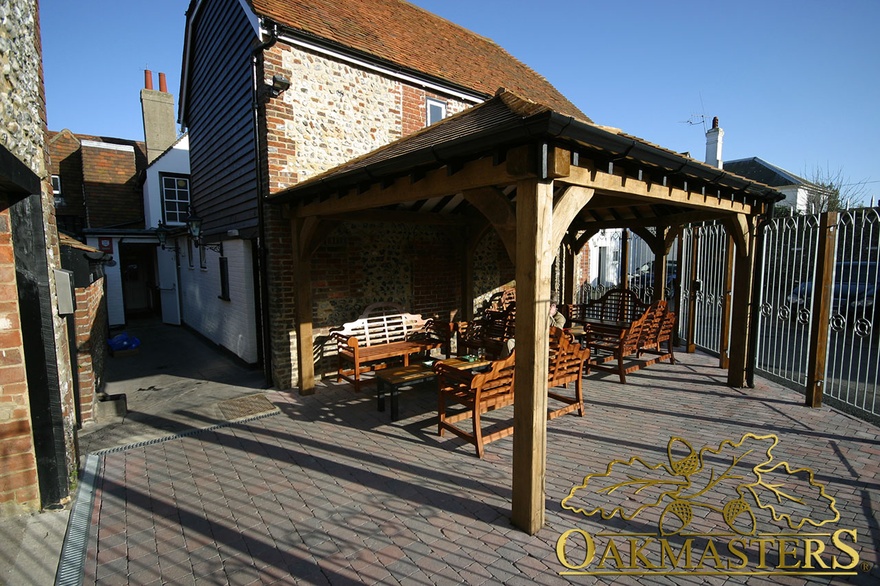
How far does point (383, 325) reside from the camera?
7.27 metres

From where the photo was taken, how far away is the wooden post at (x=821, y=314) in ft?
17.8

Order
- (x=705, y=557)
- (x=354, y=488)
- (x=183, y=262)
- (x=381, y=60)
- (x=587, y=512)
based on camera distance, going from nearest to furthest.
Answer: (x=705, y=557) < (x=587, y=512) < (x=354, y=488) < (x=381, y=60) < (x=183, y=262)

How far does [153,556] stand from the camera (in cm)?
299

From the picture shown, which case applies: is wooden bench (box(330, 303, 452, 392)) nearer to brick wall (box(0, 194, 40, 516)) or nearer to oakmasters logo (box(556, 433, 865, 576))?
brick wall (box(0, 194, 40, 516))

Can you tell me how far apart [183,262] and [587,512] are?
41.5 ft

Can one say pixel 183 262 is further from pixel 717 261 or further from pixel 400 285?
pixel 717 261

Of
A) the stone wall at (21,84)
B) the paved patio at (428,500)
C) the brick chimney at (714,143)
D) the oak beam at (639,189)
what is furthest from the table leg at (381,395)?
the brick chimney at (714,143)

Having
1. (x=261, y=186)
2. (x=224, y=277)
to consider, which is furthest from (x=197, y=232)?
(x=261, y=186)

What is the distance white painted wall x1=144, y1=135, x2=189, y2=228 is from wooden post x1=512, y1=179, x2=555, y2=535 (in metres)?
14.0

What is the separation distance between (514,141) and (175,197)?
14302 millimetres

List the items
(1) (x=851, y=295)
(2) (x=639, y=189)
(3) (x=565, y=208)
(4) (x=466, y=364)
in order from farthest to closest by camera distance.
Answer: (1) (x=851, y=295), (4) (x=466, y=364), (2) (x=639, y=189), (3) (x=565, y=208)

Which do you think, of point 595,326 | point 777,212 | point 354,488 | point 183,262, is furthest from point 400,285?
point 777,212

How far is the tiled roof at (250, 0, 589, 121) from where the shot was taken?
727cm

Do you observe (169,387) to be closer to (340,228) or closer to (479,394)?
(340,228)
